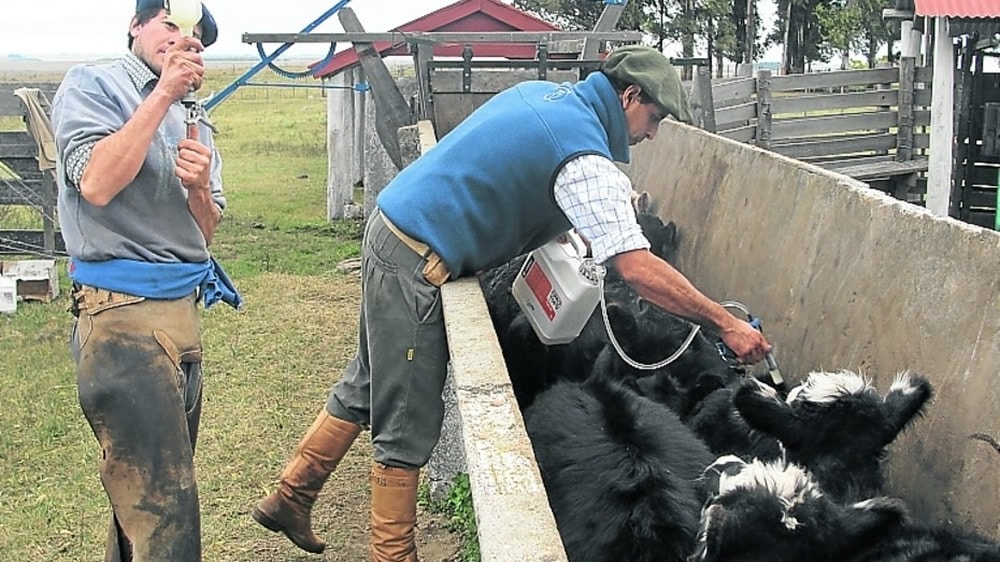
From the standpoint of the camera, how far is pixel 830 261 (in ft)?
16.7

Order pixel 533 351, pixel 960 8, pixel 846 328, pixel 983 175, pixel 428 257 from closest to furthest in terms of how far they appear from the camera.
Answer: pixel 428 257 → pixel 846 328 → pixel 533 351 → pixel 960 8 → pixel 983 175

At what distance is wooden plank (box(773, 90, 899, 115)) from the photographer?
47.1ft

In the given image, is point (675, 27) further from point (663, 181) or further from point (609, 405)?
point (609, 405)

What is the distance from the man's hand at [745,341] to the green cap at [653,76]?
0.83 meters

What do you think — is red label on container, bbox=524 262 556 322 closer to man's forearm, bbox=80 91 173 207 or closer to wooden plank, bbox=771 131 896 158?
man's forearm, bbox=80 91 173 207

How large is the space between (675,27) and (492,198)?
48119 millimetres

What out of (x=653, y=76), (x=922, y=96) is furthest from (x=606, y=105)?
(x=922, y=96)

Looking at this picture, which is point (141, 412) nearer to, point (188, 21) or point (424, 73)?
point (188, 21)

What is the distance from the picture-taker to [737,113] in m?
13.3

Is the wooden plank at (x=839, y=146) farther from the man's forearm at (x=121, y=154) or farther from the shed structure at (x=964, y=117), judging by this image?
the man's forearm at (x=121, y=154)

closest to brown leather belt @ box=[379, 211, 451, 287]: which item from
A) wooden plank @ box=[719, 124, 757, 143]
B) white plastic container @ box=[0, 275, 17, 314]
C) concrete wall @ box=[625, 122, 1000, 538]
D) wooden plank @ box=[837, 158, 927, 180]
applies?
concrete wall @ box=[625, 122, 1000, 538]

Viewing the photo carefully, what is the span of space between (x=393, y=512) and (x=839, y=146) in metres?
12.1

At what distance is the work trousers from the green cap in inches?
41.6

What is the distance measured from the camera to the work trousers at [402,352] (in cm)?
437
